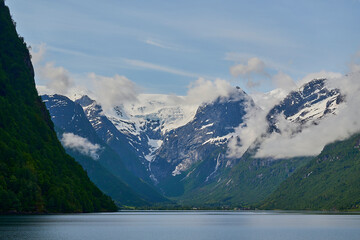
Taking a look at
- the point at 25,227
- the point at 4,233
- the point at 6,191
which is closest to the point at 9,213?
the point at 6,191

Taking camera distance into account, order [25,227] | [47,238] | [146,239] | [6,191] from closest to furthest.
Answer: [47,238]
[146,239]
[25,227]
[6,191]

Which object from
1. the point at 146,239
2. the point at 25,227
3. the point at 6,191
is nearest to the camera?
the point at 146,239

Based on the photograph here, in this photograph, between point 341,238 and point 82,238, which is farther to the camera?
point 341,238

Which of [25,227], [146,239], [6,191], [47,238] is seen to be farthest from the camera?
[6,191]

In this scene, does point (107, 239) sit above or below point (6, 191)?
below

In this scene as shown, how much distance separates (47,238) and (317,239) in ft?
214

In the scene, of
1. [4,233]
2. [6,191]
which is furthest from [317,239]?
[6,191]

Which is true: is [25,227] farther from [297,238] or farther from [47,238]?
[297,238]

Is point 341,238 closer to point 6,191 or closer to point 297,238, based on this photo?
point 297,238

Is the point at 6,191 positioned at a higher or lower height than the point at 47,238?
higher

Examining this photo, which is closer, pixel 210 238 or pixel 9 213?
pixel 210 238

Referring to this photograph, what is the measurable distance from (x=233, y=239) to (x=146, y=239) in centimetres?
2151

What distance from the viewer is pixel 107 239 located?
421 ft

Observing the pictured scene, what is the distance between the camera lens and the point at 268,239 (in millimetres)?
137250
